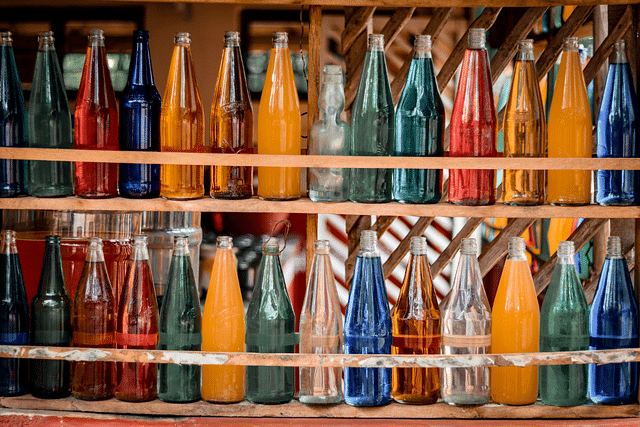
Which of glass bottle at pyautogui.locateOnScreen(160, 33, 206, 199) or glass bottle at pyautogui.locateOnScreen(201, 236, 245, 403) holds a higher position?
glass bottle at pyautogui.locateOnScreen(160, 33, 206, 199)

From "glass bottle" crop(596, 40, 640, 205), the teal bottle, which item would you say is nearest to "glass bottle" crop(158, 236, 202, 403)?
the teal bottle

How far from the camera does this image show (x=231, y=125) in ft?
3.68

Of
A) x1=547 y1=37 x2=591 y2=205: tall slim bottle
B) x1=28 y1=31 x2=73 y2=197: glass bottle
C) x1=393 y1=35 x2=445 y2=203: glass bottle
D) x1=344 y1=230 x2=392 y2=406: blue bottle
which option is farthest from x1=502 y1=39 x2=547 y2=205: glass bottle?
x1=28 y1=31 x2=73 y2=197: glass bottle

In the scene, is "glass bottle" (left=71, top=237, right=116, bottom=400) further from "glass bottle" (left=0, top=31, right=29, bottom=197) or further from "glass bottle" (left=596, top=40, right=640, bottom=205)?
"glass bottle" (left=596, top=40, right=640, bottom=205)

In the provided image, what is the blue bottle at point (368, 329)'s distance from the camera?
41.5 inches

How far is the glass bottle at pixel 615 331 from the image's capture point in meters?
1.08

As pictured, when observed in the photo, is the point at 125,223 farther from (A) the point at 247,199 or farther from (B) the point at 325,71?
(B) the point at 325,71

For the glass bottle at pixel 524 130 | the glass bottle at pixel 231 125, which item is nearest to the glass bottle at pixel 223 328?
the glass bottle at pixel 231 125

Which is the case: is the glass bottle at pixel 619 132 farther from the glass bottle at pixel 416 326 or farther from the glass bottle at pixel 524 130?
the glass bottle at pixel 416 326

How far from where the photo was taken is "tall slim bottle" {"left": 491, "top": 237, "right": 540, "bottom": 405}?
41.6 inches

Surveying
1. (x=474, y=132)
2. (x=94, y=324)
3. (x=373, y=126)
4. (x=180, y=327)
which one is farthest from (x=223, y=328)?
(x=474, y=132)

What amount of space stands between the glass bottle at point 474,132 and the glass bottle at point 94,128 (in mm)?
570

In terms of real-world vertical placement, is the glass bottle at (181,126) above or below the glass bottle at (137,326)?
above

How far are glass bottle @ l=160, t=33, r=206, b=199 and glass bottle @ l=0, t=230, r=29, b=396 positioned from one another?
28 cm
